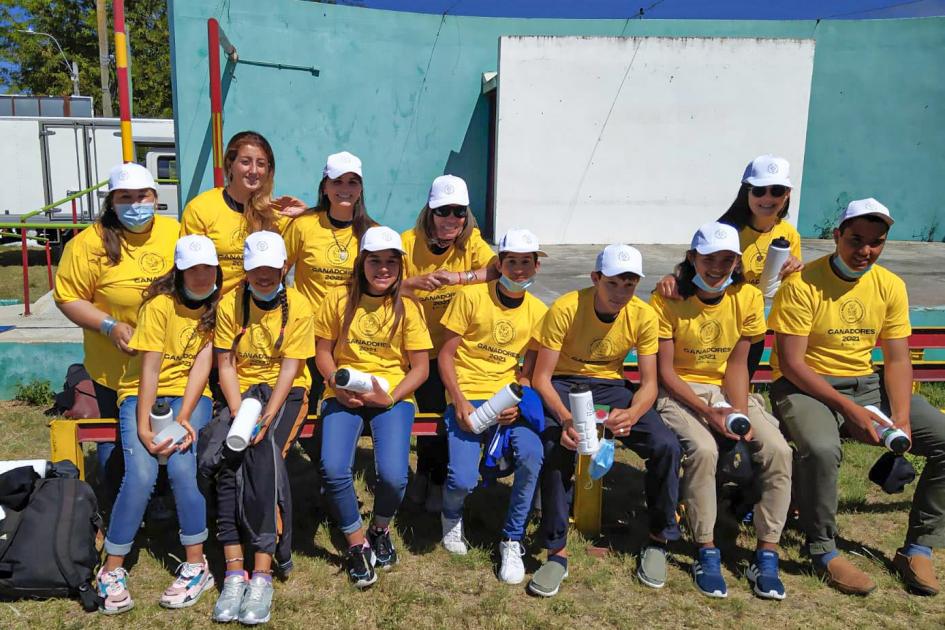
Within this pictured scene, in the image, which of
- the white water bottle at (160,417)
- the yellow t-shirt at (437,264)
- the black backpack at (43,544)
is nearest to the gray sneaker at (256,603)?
the black backpack at (43,544)

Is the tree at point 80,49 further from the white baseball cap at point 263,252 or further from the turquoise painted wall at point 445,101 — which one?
the white baseball cap at point 263,252

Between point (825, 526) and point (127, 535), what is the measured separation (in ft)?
11.3

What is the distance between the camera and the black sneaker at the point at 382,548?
370cm

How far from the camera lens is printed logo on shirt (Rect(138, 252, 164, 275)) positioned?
3.83 m

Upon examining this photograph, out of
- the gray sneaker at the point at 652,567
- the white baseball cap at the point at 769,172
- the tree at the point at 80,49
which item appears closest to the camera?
the gray sneaker at the point at 652,567

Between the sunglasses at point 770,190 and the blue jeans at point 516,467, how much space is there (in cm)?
194

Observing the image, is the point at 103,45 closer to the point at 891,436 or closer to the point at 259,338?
the point at 259,338

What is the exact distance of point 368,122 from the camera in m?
14.1

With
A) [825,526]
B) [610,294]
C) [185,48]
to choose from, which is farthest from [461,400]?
[185,48]

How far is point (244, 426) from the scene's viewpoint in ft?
11.0

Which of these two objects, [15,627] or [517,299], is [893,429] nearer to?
[517,299]

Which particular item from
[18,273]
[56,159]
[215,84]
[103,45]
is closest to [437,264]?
[215,84]

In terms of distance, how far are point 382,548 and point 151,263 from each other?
1962 millimetres

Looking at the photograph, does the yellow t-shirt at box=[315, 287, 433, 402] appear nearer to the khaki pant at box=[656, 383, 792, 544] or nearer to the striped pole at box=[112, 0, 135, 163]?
the khaki pant at box=[656, 383, 792, 544]
